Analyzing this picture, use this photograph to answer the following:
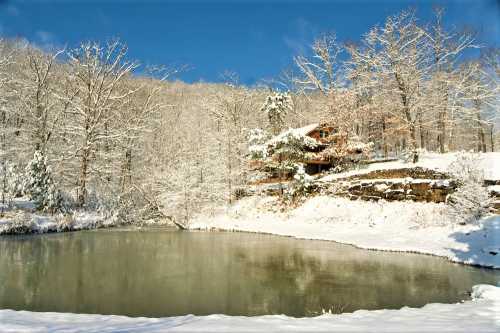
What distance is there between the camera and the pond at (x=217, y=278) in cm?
1072

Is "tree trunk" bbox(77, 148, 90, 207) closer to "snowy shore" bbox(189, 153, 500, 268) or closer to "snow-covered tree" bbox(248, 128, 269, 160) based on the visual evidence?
"snowy shore" bbox(189, 153, 500, 268)

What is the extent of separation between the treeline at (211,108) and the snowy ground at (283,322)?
25.2 meters

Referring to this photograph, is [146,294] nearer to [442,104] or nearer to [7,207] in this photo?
[7,207]

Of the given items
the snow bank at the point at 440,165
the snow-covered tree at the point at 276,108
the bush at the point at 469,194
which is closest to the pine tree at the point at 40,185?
the snow bank at the point at 440,165

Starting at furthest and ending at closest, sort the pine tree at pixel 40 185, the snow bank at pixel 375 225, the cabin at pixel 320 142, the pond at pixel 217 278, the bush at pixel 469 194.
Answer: the cabin at pixel 320 142 → the pine tree at pixel 40 185 → the bush at pixel 469 194 → the snow bank at pixel 375 225 → the pond at pixel 217 278

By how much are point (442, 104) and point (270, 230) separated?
18.9 meters

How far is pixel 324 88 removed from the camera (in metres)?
42.8

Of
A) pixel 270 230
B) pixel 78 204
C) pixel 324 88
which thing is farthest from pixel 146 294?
pixel 324 88

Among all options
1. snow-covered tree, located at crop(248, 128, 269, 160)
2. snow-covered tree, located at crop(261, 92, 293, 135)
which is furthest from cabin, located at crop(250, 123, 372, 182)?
snow-covered tree, located at crop(261, 92, 293, 135)

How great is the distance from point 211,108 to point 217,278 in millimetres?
35703

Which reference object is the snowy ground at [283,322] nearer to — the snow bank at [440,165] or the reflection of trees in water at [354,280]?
the reflection of trees in water at [354,280]

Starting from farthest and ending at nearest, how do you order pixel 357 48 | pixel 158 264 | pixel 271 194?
1. pixel 357 48
2. pixel 271 194
3. pixel 158 264

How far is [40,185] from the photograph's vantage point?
2948 centimetres

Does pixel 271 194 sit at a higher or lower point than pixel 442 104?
→ lower
